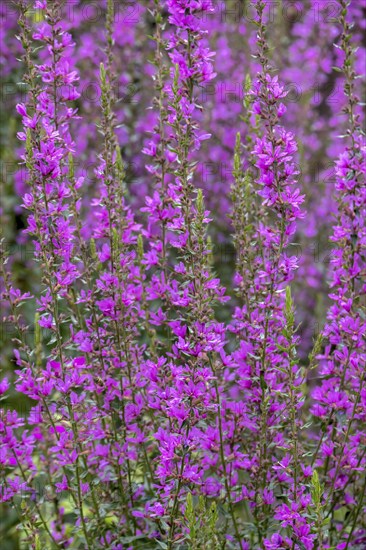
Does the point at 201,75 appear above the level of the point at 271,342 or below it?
above

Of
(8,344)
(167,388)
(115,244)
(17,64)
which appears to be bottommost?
(8,344)

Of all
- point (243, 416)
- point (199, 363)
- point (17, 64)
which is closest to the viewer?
point (199, 363)

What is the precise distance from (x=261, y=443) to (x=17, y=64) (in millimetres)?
4840

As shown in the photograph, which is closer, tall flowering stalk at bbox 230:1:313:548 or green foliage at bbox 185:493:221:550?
green foliage at bbox 185:493:221:550

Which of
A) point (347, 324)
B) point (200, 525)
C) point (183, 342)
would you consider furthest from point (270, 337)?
point (200, 525)

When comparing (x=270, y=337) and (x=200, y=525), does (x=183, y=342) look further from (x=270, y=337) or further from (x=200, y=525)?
(x=200, y=525)

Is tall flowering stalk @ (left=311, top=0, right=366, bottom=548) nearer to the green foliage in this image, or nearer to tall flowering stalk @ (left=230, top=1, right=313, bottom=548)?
tall flowering stalk @ (left=230, top=1, right=313, bottom=548)

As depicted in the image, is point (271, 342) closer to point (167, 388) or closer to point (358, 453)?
point (167, 388)

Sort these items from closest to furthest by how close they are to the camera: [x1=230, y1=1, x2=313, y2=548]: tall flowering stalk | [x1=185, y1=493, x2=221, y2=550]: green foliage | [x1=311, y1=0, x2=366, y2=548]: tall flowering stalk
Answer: [x1=185, y1=493, x2=221, y2=550]: green foliage → [x1=230, y1=1, x2=313, y2=548]: tall flowering stalk → [x1=311, y1=0, x2=366, y2=548]: tall flowering stalk

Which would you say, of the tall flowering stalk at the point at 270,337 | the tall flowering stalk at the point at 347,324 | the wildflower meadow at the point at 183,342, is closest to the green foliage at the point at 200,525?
the wildflower meadow at the point at 183,342

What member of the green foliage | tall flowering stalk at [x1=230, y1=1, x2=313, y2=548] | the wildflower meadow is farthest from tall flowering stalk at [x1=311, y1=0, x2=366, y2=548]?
the green foliage

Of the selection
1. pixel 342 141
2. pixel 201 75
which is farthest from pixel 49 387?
pixel 342 141

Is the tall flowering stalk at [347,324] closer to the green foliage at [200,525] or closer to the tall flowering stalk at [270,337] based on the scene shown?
the tall flowering stalk at [270,337]

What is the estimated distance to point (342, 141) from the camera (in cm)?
713
